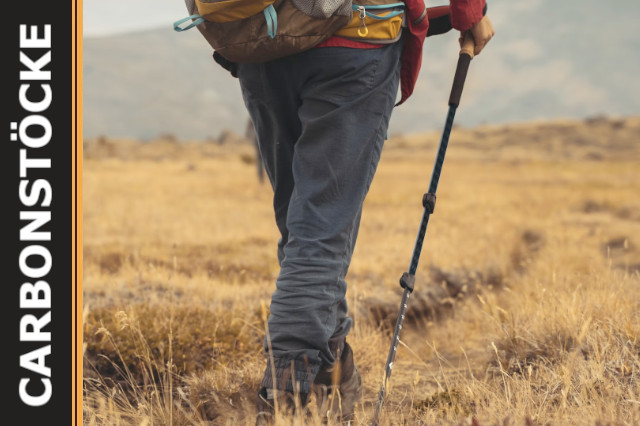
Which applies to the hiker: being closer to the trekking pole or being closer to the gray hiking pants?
the gray hiking pants

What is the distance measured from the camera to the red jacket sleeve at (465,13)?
8.11 ft

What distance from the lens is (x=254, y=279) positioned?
6.37 metres

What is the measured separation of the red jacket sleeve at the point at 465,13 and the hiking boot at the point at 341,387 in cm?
137

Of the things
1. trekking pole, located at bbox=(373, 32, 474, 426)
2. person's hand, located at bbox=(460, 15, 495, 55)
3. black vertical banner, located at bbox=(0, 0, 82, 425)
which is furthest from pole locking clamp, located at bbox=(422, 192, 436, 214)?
black vertical banner, located at bbox=(0, 0, 82, 425)

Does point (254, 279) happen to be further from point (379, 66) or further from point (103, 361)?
point (379, 66)

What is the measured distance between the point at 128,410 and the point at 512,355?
1.93 meters

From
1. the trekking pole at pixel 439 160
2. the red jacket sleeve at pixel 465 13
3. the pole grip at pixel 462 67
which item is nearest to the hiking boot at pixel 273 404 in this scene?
the trekking pole at pixel 439 160

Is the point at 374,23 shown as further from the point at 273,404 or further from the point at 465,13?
the point at 273,404

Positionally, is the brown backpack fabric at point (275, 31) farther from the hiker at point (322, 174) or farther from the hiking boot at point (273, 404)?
the hiking boot at point (273, 404)

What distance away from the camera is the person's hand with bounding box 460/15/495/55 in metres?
2.61

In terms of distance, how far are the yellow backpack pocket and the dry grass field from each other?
131 cm

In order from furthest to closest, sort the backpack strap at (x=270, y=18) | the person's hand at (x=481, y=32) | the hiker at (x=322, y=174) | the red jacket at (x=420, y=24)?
1. the person's hand at (x=481, y=32)
2. the red jacket at (x=420, y=24)
3. the hiker at (x=322, y=174)
4. the backpack strap at (x=270, y=18)

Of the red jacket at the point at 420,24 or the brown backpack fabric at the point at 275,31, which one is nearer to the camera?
the brown backpack fabric at the point at 275,31

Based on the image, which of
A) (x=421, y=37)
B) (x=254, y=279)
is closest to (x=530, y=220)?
(x=254, y=279)
